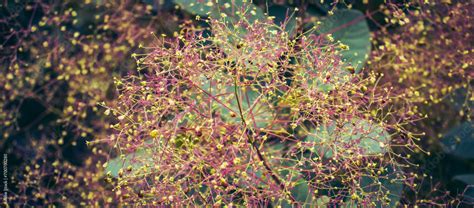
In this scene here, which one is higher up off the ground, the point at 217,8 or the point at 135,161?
the point at 217,8

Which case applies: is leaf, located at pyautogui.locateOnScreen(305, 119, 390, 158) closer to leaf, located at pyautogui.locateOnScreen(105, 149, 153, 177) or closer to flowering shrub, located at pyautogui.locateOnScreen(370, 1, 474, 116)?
leaf, located at pyautogui.locateOnScreen(105, 149, 153, 177)

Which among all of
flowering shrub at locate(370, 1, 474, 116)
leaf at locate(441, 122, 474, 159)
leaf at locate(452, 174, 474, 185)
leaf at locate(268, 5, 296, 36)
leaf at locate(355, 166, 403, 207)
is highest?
leaf at locate(268, 5, 296, 36)

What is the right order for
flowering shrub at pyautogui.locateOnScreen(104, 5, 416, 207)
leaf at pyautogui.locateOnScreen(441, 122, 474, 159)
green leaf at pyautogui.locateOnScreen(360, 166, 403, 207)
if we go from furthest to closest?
leaf at pyautogui.locateOnScreen(441, 122, 474, 159), green leaf at pyautogui.locateOnScreen(360, 166, 403, 207), flowering shrub at pyautogui.locateOnScreen(104, 5, 416, 207)

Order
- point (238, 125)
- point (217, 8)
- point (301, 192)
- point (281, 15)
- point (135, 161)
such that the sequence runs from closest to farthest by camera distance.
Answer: point (238, 125), point (135, 161), point (301, 192), point (217, 8), point (281, 15)

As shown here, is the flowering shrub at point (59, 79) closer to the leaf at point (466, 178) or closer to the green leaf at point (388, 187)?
the green leaf at point (388, 187)

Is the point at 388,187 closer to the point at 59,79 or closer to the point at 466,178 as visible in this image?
the point at 466,178

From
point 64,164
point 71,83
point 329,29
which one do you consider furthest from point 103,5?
point 329,29

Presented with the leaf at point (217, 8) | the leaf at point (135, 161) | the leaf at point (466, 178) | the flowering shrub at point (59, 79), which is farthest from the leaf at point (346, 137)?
the flowering shrub at point (59, 79)

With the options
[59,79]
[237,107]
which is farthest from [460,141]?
[59,79]

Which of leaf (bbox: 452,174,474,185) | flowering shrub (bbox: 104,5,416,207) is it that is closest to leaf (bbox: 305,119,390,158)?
flowering shrub (bbox: 104,5,416,207)
